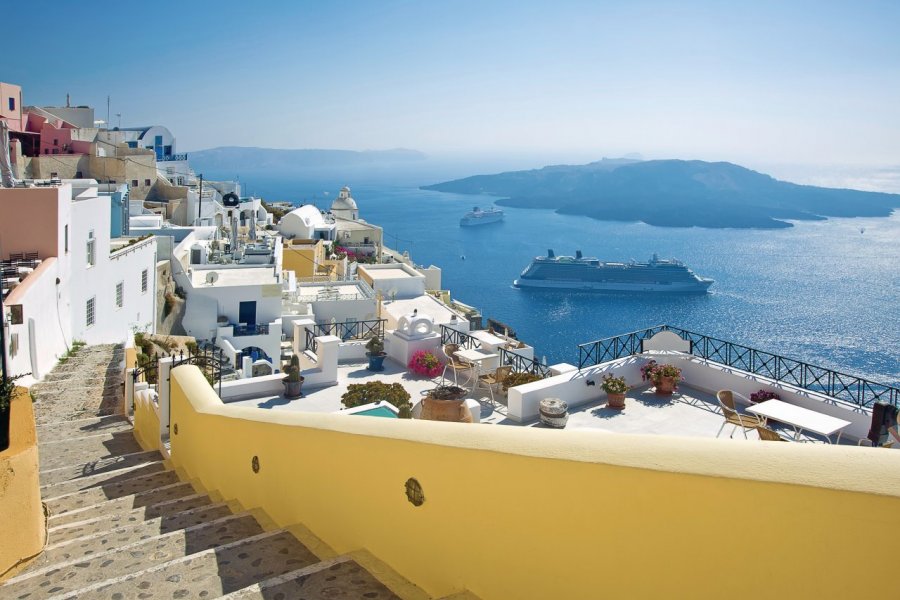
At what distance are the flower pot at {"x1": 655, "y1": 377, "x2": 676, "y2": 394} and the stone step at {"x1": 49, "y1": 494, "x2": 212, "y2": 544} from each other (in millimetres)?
6469

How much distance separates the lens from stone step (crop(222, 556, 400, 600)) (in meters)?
3.15

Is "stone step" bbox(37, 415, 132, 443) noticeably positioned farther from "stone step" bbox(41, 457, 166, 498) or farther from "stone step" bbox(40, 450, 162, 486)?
"stone step" bbox(41, 457, 166, 498)

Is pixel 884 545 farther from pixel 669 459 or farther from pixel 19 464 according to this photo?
pixel 19 464

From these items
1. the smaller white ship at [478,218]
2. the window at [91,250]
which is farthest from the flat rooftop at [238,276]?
the smaller white ship at [478,218]

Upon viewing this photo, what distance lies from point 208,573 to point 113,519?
208cm

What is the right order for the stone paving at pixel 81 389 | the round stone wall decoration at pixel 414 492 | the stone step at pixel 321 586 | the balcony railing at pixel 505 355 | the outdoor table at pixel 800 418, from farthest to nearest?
the balcony railing at pixel 505 355, the stone paving at pixel 81 389, the outdoor table at pixel 800 418, the round stone wall decoration at pixel 414 492, the stone step at pixel 321 586

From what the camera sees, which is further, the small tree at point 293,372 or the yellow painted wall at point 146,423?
the small tree at point 293,372

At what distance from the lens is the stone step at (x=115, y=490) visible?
5.93 metres

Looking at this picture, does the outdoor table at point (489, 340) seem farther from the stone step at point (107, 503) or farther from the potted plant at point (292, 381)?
the stone step at point (107, 503)

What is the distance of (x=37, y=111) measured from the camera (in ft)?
152

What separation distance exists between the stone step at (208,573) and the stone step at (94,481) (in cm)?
264

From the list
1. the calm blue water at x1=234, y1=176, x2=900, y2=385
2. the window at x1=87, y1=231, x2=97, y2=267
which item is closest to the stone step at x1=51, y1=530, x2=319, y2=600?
the window at x1=87, y1=231, x2=97, y2=267

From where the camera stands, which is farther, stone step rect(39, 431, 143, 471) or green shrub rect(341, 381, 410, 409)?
green shrub rect(341, 381, 410, 409)

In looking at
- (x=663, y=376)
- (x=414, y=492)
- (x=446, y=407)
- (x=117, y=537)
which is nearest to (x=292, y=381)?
(x=446, y=407)
